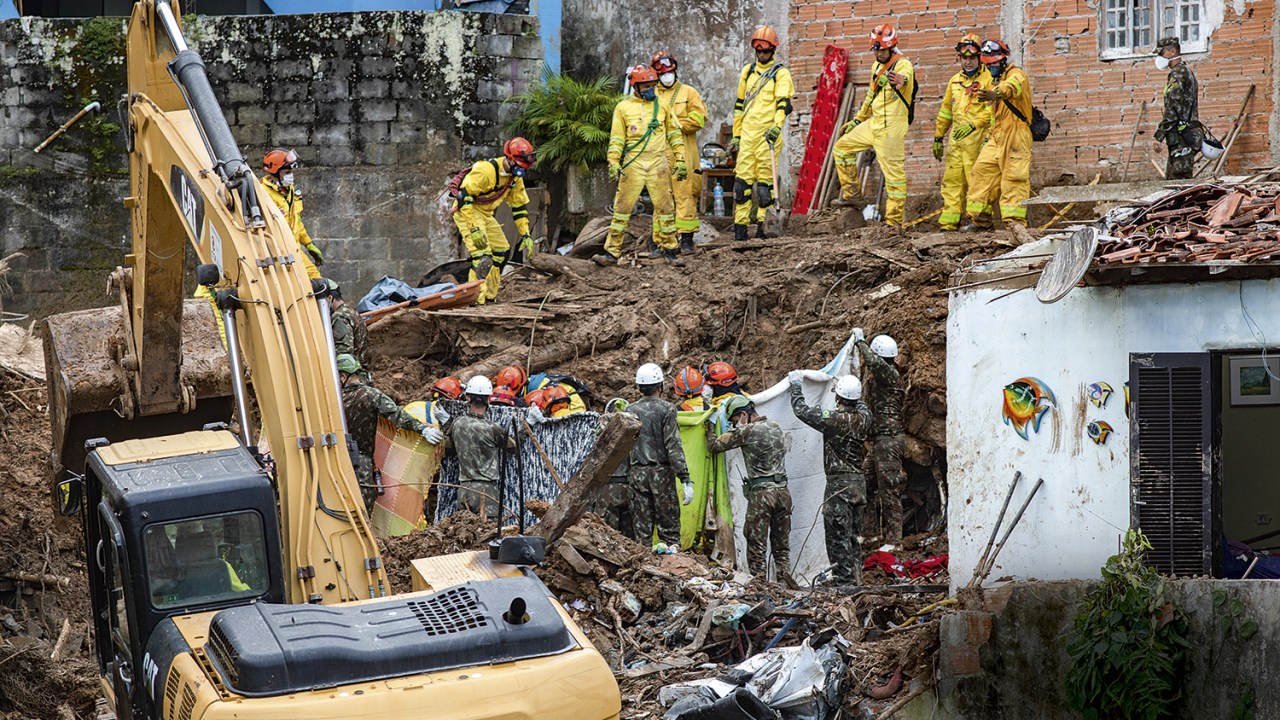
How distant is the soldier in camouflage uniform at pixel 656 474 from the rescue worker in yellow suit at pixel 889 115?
5.14 m

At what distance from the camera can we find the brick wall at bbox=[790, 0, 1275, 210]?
714 inches

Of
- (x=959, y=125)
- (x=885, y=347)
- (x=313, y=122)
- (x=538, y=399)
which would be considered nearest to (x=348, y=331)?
(x=538, y=399)

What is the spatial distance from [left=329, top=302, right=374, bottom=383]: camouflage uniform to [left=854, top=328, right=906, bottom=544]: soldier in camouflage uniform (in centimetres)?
481

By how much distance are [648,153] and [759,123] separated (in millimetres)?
1289

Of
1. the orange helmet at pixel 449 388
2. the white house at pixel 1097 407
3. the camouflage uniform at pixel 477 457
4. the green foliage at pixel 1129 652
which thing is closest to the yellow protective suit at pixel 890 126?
the orange helmet at pixel 449 388

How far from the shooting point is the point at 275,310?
8.31 m

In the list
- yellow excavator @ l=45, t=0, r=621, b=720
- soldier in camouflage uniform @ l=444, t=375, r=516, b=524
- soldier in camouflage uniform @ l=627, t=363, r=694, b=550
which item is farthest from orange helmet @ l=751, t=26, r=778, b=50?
yellow excavator @ l=45, t=0, r=621, b=720

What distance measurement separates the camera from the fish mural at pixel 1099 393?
1116 cm

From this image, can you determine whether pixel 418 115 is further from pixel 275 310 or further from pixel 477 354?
pixel 275 310

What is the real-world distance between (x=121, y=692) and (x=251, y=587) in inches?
36.3

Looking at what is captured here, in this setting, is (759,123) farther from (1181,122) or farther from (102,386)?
(102,386)

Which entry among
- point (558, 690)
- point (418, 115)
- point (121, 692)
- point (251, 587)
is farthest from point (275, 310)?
point (418, 115)

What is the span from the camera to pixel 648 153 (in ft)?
59.1

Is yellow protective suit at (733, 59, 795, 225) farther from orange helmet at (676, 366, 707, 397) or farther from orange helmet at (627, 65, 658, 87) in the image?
orange helmet at (676, 366, 707, 397)
